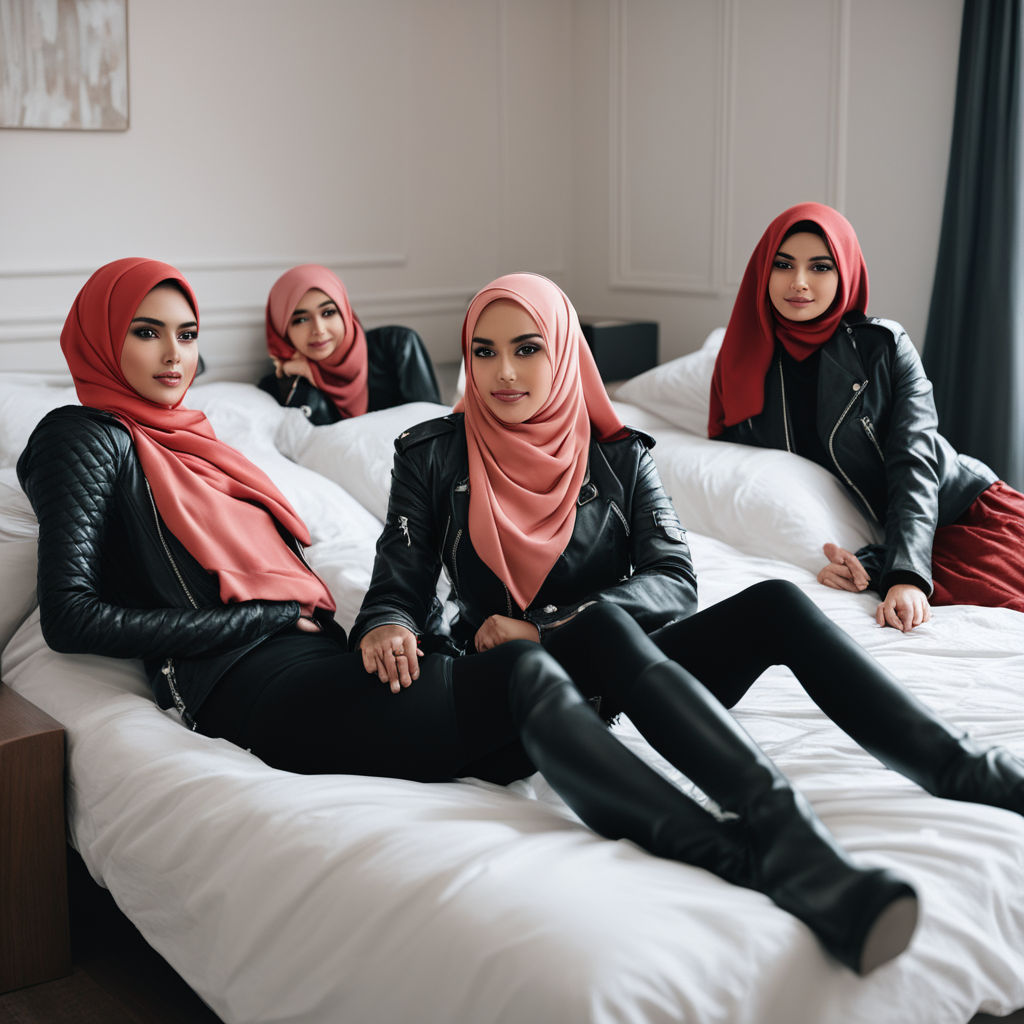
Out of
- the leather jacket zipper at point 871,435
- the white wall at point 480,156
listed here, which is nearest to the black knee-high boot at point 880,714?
the leather jacket zipper at point 871,435

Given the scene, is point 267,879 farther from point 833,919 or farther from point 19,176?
point 19,176

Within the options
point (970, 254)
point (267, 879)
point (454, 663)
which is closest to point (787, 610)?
point (454, 663)

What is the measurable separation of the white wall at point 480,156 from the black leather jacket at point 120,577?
1.46 metres

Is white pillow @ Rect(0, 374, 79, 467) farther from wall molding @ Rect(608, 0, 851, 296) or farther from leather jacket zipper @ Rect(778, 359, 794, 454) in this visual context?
wall molding @ Rect(608, 0, 851, 296)

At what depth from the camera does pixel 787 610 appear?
4.98ft

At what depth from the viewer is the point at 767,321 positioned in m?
2.57

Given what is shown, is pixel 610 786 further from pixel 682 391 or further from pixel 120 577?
pixel 682 391

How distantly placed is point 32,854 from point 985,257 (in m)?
2.76

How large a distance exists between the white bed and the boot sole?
4 cm

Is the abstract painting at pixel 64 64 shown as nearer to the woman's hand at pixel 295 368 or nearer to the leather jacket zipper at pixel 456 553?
the woman's hand at pixel 295 368

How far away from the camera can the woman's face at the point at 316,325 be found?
10.5 ft

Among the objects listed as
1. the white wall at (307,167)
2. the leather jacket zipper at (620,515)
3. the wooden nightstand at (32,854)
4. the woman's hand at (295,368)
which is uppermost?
the white wall at (307,167)

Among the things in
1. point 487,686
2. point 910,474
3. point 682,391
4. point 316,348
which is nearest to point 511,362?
point 487,686

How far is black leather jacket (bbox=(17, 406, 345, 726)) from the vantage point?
167 centimetres
